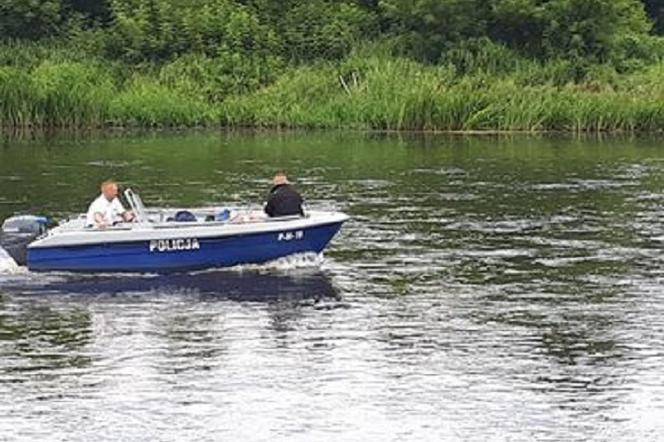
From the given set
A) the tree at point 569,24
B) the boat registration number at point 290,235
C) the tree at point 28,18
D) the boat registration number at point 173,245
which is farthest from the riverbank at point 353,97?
the boat registration number at point 173,245

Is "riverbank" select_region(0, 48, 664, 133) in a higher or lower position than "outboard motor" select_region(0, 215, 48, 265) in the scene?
higher

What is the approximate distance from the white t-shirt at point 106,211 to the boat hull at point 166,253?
482mm

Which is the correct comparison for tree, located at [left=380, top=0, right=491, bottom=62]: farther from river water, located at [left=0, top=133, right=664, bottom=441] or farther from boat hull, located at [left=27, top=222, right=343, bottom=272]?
boat hull, located at [left=27, top=222, right=343, bottom=272]

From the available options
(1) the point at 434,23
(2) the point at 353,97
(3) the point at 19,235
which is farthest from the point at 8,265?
(1) the point at 434,23

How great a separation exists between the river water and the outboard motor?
0.39m

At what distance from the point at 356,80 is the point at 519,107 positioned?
8.91 meters

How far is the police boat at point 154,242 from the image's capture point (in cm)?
2706

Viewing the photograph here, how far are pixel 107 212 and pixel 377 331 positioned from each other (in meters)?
6.88

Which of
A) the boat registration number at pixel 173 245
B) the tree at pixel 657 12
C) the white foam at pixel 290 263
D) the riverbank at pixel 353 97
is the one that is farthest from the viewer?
the tree at pixel 657 12

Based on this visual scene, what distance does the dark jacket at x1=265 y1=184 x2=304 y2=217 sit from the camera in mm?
28000

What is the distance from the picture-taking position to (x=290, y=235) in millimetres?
27766

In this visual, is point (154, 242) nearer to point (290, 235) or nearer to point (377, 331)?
point (290, 235)

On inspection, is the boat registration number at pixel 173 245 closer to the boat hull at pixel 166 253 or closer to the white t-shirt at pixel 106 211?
the boat hull at pixel 166 253

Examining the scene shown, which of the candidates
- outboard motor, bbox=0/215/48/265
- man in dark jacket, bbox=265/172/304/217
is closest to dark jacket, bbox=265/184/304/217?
man in dark jacket, bbox=265/172/304/217
